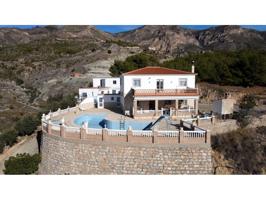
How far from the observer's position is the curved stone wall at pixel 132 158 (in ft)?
50.1

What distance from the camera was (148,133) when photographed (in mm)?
15484

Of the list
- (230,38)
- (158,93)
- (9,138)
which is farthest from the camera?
(230,38)

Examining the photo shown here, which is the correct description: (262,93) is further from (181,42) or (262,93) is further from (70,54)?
(181,42)

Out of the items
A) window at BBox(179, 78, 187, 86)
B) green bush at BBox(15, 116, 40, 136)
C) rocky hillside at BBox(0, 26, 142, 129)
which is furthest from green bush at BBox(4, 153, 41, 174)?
rocky hillside at BBox(0, 26, 142, 129)

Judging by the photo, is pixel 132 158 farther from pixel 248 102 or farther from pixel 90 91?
pixel 90 91

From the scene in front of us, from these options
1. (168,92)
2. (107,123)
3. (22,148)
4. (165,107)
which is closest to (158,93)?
(168,92)

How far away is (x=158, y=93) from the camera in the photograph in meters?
22.2

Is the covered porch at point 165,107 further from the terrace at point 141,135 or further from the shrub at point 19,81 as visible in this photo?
the shrub at point 19,81

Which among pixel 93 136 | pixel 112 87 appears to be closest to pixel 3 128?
pixel 112 87

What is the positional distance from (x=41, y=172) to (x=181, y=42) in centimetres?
9615

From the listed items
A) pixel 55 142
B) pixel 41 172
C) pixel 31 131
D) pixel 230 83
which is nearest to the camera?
pixel 55 142

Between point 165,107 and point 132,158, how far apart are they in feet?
27.9

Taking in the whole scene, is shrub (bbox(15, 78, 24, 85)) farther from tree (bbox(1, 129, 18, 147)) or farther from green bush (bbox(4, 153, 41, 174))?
green bush (bbox(4, 153, 41, 174))

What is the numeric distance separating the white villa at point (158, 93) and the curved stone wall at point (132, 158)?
6241 millimetres
